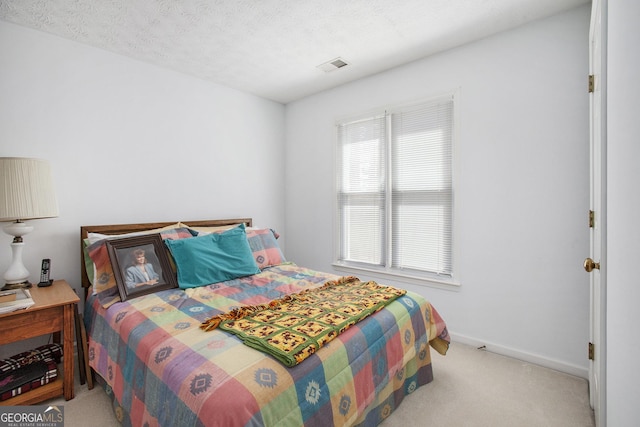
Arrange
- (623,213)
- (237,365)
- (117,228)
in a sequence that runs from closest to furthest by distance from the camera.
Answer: (623,213), (237,365), (117,228)

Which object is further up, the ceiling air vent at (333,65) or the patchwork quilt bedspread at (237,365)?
the ceiling air vent at (333,65)

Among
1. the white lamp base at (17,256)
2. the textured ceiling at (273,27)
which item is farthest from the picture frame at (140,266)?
the textured ceiling at (273,27)

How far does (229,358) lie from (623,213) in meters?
1.40

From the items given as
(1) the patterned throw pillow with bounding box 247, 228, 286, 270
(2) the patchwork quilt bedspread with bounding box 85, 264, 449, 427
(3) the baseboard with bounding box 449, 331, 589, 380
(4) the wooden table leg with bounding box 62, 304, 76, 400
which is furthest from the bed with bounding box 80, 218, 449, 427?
(3) the baseboard with bounding box 449, 331, 589, 380

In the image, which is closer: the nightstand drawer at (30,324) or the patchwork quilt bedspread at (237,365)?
the patchwork quilt bedspread at (237,365)

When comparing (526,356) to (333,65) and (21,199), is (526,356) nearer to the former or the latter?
(333,65)

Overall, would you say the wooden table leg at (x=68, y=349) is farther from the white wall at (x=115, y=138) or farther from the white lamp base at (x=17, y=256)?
the white wall at (x=115, y=138)

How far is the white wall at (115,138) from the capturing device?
7.45ft

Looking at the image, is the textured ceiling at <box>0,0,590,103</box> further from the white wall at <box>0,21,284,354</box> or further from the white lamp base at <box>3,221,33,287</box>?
the white lamp base at <box>3,221,33,287</box>

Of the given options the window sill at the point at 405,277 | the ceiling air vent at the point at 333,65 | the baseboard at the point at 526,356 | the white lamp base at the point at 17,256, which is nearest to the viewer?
the white lamp base at the point at 17,256

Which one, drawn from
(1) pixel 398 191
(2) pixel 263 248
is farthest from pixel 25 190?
(1) pixel 398 191

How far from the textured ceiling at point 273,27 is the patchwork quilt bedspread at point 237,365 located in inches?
76.5

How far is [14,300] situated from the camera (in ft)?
6.04

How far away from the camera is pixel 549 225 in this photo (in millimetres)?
2256
